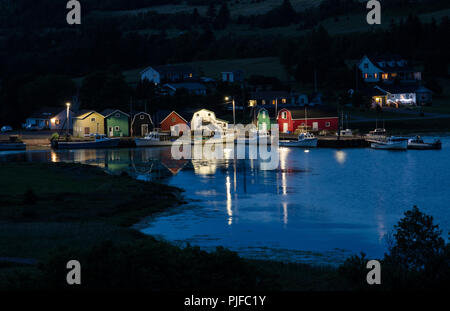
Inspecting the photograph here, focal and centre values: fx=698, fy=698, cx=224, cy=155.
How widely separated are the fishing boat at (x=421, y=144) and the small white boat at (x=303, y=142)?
11586mm

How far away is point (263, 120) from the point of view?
101 m

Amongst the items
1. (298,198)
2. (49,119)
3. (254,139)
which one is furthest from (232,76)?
(298,198)

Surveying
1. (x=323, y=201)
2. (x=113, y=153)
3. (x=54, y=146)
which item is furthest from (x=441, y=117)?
(x=323, y=201)

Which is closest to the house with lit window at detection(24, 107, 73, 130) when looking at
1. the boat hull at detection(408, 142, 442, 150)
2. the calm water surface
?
the calm water surface

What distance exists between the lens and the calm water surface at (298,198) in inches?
1217

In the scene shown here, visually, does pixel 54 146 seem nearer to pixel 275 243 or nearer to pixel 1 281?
pixel 275 243

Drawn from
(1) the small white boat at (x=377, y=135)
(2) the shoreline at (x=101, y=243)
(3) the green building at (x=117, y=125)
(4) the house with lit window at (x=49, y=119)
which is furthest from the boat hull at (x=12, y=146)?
(1) the small white boat at (x=377, y=135)

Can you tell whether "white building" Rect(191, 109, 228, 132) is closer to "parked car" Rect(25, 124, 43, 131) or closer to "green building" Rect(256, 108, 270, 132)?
"green building" Rect(256, 108, 270, 132)

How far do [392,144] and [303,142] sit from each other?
37.0ft

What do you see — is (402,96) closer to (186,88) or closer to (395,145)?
(395,145)

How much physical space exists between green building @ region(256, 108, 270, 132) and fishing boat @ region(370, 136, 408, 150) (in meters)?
21.8

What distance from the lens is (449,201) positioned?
1670 inches

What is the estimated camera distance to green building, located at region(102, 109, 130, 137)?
96025mm
